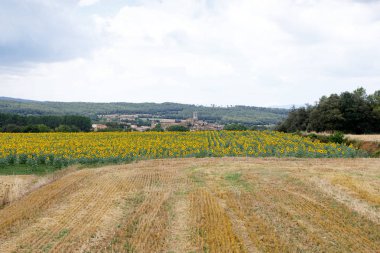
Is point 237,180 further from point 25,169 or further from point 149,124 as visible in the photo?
point 149,124

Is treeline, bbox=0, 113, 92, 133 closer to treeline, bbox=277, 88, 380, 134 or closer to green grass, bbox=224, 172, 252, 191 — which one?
treeline, bbox=277, 88, 380, 134

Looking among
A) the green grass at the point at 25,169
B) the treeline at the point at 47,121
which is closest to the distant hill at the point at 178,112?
the treeline at the point at 47,121

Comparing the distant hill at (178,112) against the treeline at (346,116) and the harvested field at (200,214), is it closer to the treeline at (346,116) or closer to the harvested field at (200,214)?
the treeline at (346,116)

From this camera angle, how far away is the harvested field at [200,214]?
27.5 ft

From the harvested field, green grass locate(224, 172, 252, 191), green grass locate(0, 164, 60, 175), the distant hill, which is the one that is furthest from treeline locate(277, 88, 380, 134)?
the distant hill

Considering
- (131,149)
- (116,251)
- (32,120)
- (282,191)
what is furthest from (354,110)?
(32,120)

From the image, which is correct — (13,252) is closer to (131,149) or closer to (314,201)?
(314,201)

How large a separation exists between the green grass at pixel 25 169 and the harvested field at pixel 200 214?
18.9 ft

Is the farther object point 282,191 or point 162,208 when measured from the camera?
point 282,191

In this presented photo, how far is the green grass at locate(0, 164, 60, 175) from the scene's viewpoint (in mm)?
21562

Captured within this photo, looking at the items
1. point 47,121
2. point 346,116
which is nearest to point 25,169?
point 346,116

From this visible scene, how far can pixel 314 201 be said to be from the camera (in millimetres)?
12133

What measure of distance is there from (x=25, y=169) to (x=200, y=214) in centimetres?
1640

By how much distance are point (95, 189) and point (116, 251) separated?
681 cm
